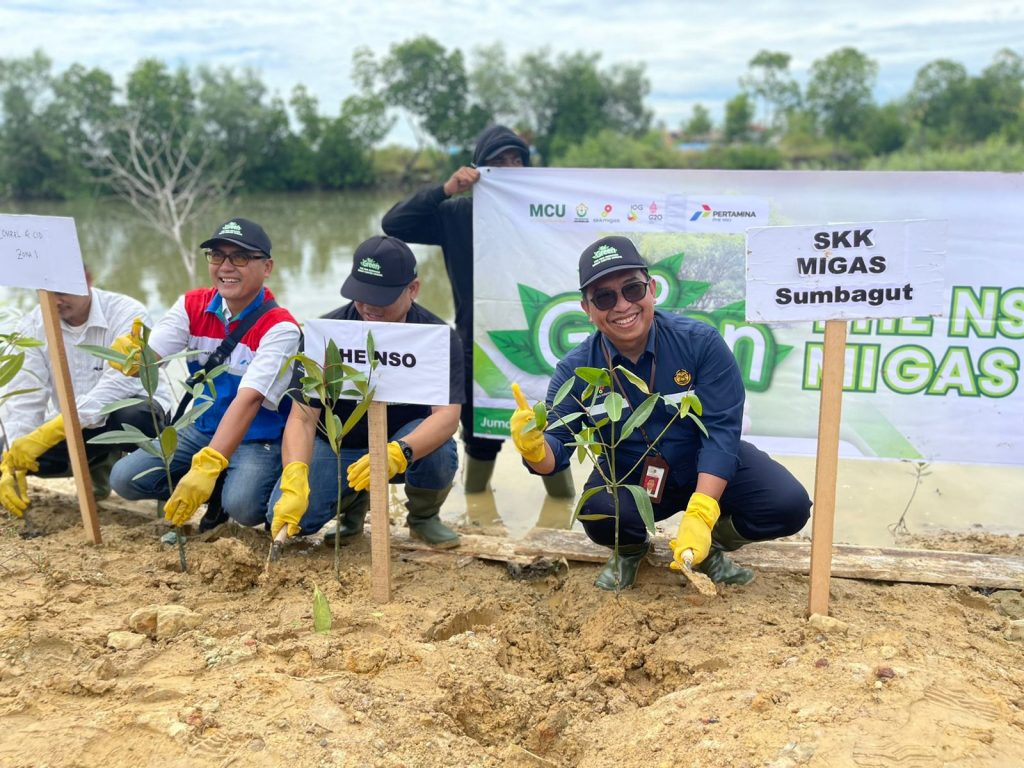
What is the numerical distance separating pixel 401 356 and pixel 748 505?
1275mm

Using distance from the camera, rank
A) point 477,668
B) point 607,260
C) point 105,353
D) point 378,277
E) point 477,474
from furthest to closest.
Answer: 1. point 477,474
2. point 378,277
3. point 105,353
4. point 607,260
5. point 477,668

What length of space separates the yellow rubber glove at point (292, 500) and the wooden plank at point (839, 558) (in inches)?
20.4

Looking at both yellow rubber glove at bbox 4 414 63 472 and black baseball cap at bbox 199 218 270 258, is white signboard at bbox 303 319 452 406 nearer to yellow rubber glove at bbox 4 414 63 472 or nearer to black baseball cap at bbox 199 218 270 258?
black baseball cap at bbox 199 218 270 258

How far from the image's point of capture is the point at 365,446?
3.27 metres

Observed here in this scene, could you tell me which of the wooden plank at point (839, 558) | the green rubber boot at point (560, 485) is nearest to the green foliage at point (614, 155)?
the green rubber boot at point (560, 485)

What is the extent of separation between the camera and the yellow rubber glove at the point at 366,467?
2717 mm

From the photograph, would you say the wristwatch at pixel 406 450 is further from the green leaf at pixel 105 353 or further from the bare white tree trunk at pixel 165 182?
the bare white tree trunk at pixel 165 182

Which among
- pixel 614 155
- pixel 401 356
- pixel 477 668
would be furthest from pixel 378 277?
pixel 614 155

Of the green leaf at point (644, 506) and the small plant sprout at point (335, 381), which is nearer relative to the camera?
Answer: the green leaf at point (644, 506)

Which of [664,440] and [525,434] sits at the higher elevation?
[525,434]

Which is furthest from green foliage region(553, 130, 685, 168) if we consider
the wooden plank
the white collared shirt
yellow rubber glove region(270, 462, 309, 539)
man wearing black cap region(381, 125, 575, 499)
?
yellow rubber glove region(270, 462, 309, 539)

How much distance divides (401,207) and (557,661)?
2468mm

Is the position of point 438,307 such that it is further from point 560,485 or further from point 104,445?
point 104,445

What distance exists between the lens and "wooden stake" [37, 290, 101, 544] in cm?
302
